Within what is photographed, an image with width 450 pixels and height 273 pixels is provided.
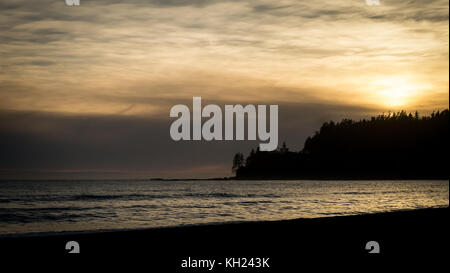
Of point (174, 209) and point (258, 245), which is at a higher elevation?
point (258, 245)

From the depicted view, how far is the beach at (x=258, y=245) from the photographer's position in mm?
11391

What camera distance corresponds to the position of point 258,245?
13914 mm

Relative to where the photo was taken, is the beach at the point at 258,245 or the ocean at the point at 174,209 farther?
the ocean at the point at 174,209

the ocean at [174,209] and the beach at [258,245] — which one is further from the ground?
the beach at [258,245]

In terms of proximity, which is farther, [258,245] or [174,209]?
[174,209]

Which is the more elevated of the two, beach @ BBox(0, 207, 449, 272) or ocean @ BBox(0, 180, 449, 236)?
beach @ BBox(0, 207, 449, 272)

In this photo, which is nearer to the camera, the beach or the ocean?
the beach

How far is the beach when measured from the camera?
1139cm
